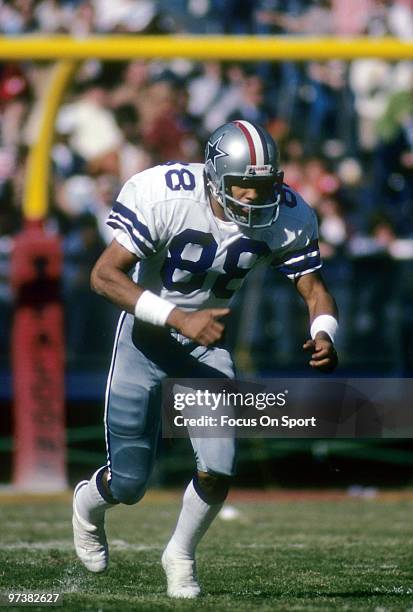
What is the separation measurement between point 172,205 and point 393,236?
431 cm

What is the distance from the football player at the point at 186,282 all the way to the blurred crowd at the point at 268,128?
10.7ft

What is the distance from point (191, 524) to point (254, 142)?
1.21 meters

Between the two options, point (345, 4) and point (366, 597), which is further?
point (345, 4)

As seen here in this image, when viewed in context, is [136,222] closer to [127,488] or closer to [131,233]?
[131,233]

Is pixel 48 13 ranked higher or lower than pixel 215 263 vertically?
higher

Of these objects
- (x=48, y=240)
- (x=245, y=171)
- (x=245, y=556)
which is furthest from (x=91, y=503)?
(x=48, y=240)

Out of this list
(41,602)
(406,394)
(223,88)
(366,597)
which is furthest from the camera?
(223,88)

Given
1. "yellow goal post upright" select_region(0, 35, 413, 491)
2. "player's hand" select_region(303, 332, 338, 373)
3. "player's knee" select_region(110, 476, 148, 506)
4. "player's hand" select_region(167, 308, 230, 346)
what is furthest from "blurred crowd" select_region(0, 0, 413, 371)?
"player's hand" select_region(167, 308, 230, 346)

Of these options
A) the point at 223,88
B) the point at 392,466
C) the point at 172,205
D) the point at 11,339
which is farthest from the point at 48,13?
the point at 172,205

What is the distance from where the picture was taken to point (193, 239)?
4.04 metres

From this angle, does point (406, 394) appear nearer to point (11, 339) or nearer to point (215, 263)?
point (11, 339)

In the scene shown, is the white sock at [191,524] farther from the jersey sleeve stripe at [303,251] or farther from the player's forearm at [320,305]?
the jersey sleeve stripe at [303,251]

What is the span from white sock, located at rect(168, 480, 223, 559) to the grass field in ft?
0.48

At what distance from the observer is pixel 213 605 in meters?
3.67
